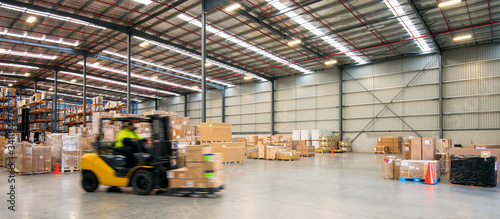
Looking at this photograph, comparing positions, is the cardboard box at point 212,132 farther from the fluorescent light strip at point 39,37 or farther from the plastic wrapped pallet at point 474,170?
the fluorescent light strip at point 39,37

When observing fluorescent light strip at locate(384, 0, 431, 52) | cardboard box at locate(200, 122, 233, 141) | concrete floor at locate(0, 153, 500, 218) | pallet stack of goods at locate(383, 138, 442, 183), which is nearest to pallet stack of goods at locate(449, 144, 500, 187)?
concrete floor at locate(0, 153, 500, 218)

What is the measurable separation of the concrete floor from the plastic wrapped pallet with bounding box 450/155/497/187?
12.4 inches

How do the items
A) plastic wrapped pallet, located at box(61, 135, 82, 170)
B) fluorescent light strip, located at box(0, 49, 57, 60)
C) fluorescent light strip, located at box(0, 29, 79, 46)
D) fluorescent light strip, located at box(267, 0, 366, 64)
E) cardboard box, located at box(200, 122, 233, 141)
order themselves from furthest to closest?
fluorescent light strip, located at box(0, 49, 57, 60), fluorescent light strip, located at box(0, 29, 79, 46), fluorescent light strip, located at box(267, 0, 366, 64), cardboard box, located at box(200, 122, 233, 141), plastic wrapped pallet, located at box(61, 135, 82, 170)

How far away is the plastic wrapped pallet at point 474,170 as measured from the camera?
7.09 metres

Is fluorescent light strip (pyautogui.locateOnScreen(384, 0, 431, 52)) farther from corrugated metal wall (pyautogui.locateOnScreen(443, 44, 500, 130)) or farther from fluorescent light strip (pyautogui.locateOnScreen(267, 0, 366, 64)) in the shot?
fluorescent light strip (pyautogui.locateOnScreen(267, 0, 366, 64))

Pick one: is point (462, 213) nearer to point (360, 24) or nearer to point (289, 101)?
point (360, 24)

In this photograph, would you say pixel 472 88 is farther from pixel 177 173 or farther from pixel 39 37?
pixel 39 37

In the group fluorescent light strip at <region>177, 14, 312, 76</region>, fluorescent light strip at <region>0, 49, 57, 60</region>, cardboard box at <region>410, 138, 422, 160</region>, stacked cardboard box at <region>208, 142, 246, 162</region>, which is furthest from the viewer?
fluorescent light strip at <region>0, 49, 57, 60</region>

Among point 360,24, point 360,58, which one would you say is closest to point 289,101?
point 360,58

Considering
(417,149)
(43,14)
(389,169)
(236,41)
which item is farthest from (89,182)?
(236,41)

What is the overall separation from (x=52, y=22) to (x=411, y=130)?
2192cm

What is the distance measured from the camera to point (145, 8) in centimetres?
1372

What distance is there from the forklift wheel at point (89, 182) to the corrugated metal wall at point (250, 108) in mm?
21966

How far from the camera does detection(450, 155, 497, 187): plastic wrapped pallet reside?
279 inches
